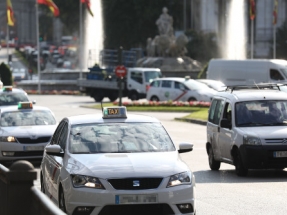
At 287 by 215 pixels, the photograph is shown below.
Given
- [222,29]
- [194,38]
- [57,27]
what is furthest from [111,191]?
[57,27]

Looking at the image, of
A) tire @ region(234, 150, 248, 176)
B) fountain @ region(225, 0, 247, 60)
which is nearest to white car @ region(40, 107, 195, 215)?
tire @ region(234, 150, 248, 176)

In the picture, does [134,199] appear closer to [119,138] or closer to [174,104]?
[119,138]

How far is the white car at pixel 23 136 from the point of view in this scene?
71.8ft

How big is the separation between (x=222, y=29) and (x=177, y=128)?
236ft

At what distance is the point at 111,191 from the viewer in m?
11.3

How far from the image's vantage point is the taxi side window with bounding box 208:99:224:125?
2059cm

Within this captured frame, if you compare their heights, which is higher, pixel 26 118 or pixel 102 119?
pixel 102 119

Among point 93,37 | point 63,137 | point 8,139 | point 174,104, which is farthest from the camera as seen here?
point 93,37

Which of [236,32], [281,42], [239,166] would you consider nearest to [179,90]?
[239,166]

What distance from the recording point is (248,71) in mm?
53750

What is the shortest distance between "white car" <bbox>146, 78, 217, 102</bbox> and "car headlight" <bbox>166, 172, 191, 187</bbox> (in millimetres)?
39567

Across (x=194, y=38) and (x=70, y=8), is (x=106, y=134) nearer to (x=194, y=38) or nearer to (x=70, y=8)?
(x=194, y=38)

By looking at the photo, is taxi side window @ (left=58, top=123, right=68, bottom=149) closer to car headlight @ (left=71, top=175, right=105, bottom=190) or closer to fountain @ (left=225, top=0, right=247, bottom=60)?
car headlight @ (left=71, top=175, right=105, bottom=190)

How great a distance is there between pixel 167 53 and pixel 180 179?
2858 inches
